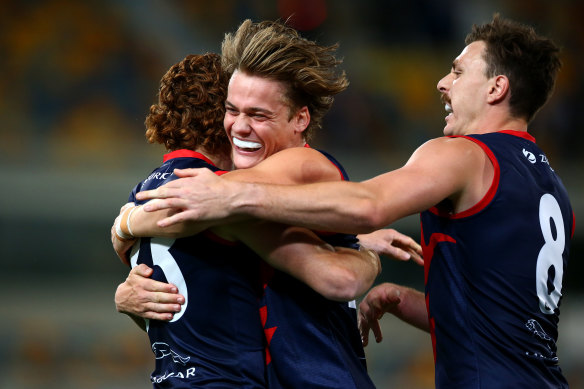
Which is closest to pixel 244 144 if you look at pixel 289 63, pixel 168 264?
pixel 289 63

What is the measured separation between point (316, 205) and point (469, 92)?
1.24 metres

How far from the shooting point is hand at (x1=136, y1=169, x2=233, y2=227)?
2826 millimetres

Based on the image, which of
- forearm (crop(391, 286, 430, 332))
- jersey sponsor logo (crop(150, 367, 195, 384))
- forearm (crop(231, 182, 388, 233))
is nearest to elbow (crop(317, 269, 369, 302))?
forearm (crop(231, 182, 388, 233))

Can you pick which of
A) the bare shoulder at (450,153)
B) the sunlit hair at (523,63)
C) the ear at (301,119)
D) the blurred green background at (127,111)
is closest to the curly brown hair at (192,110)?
the ear at (301,119)

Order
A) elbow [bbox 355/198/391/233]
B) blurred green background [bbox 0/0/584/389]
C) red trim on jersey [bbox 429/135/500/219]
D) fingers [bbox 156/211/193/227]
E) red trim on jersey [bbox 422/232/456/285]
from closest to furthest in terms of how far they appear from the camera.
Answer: fingers [bbox 156/211/193/227] < elbow [bbox 355/198/391/233] < red trim on jersey [bbox 429/135/500/219] < red trim on jersey [bbox 422/232/456/285] < blurred green background [bbox 0/0/584/389]

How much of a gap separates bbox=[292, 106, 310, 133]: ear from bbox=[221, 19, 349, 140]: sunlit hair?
0.08ft

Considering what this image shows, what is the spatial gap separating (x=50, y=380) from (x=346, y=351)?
17.3 ft

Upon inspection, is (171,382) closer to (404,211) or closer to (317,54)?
(404,211)

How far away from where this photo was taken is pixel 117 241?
3387 mm

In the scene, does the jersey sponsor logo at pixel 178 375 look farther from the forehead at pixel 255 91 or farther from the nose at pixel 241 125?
the forehead at pixel 255 91

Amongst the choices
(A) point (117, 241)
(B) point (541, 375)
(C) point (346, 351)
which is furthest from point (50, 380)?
(B) point (541, 375)

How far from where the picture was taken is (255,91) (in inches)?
136

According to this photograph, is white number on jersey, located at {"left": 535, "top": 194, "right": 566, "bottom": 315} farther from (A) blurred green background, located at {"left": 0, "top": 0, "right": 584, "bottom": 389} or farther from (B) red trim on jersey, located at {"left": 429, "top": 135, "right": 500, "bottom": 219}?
(A) blurred green background, located at {"left": 0, "top": 0, "right": 584, "bottom": 389}

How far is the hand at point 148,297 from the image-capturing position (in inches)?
122
